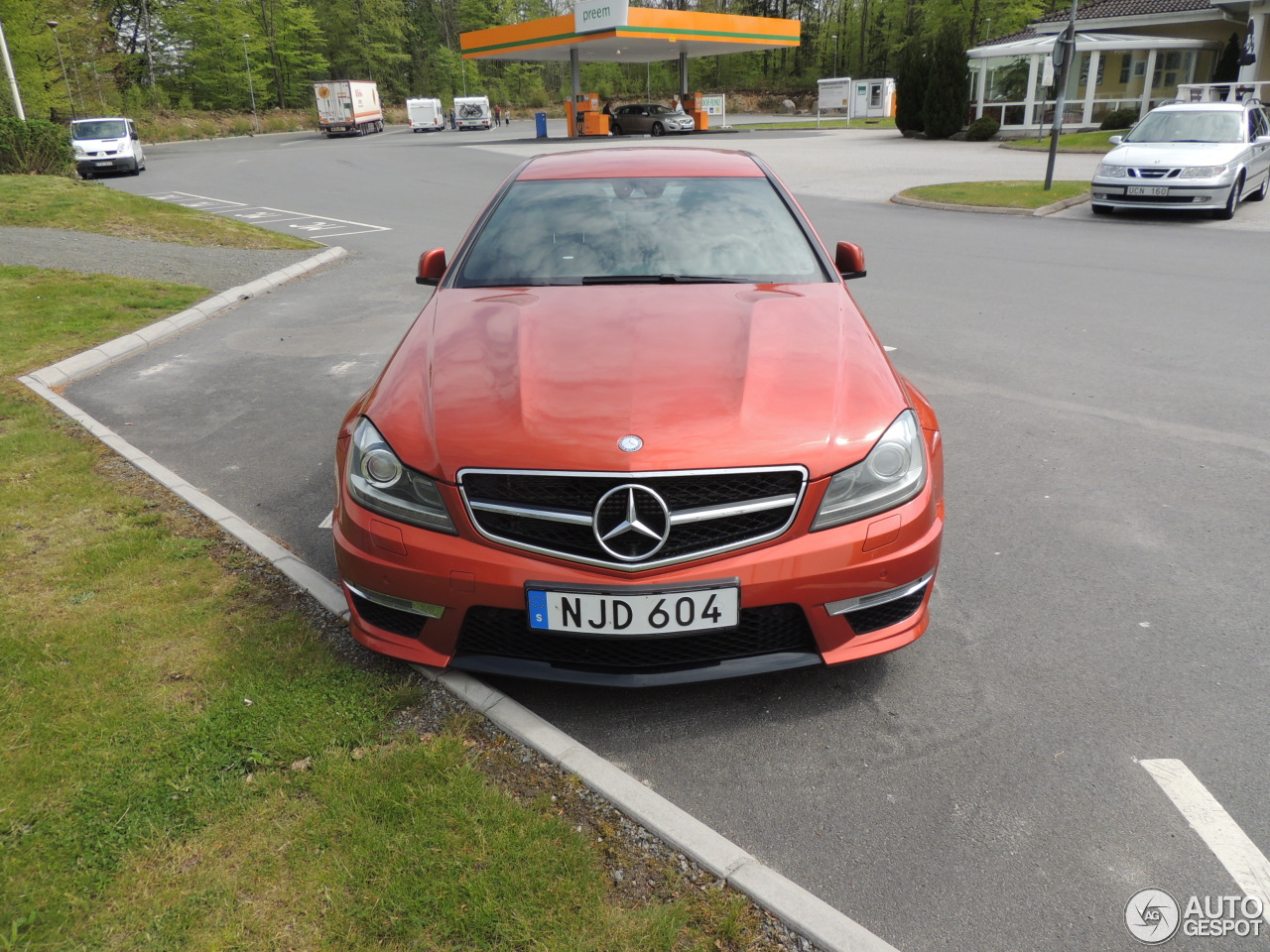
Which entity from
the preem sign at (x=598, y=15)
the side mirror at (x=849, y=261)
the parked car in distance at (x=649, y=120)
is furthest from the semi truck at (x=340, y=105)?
the side mirror at (x=849, y=261)

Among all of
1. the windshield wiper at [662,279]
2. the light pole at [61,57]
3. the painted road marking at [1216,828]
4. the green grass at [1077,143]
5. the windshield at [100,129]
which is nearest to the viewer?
the painted road marking at [1216,828]

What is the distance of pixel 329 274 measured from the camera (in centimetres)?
1166

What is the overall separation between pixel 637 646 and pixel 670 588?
11.2 inches

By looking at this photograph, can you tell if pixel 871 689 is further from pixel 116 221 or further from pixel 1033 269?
pixel 116 221

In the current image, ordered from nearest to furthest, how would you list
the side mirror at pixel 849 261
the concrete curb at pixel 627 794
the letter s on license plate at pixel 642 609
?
the concrete curb at pixel 627 794 → the letter s on license plate at pixel 642 609 → the side mirror at pixel 849 261

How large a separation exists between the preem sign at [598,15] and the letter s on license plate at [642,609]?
39.2m

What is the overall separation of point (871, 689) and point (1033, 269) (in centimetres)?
910

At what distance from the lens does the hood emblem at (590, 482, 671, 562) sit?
2748mm

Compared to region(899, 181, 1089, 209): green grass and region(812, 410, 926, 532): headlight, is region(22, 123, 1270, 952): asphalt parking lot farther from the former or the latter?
region(899, 181, 1089, 209): green grass

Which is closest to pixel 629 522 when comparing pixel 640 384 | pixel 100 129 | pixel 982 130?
pixel 640 384

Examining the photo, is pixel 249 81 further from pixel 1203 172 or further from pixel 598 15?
pixel 1203 172

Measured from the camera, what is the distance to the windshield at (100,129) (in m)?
28.2

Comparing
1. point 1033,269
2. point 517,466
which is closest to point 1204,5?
point 1033,269

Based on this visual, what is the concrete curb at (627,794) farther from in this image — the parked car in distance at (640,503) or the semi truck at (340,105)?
the semi truck at (340,105)
